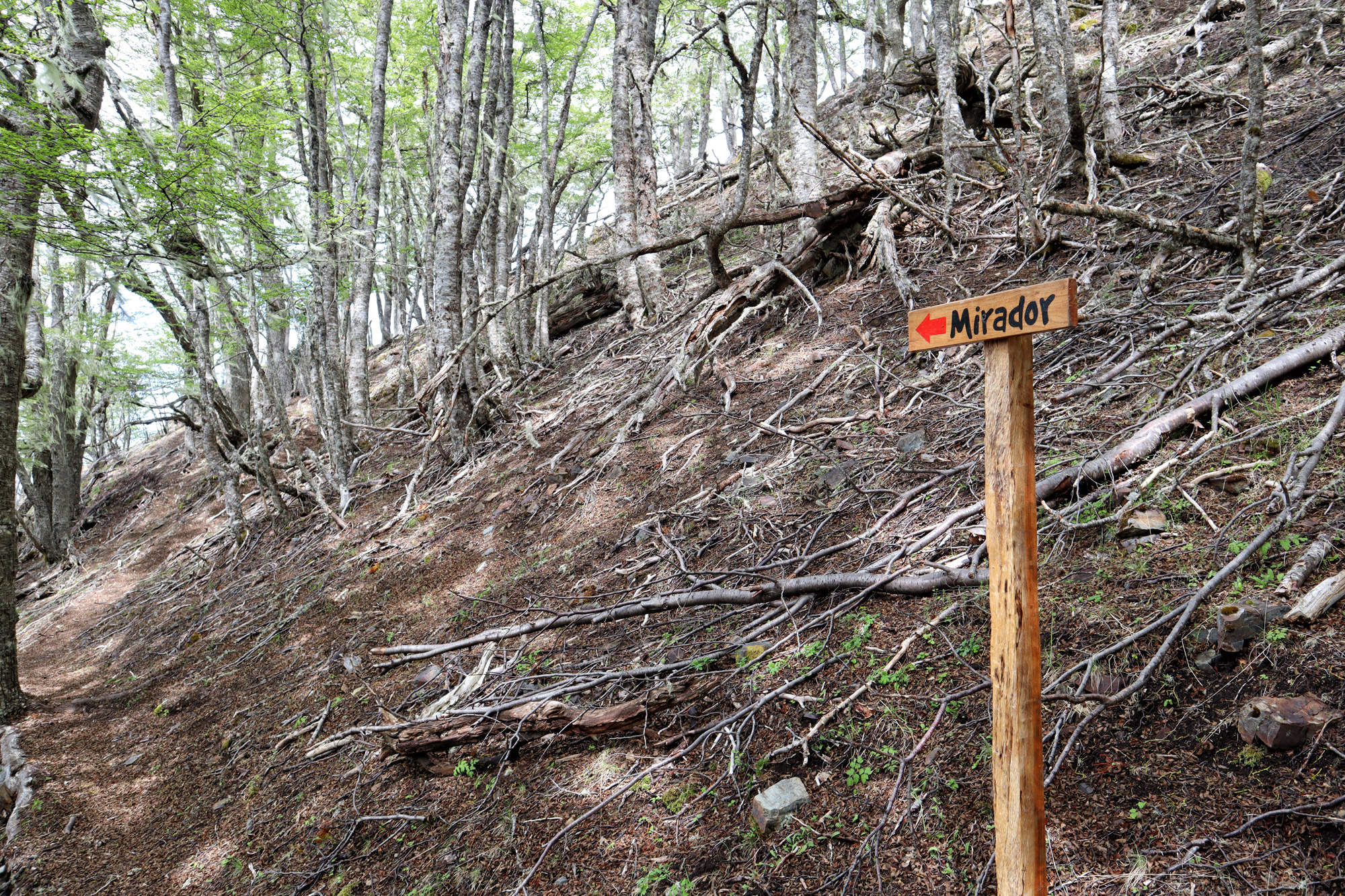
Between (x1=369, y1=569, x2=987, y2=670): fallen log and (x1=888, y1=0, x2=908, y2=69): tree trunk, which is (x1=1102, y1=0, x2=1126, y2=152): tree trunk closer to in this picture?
(x1=369, y1=569, x2=987, y2=670): fallen log

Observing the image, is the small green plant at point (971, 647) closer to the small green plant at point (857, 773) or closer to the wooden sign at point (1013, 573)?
the small green plant at point (857, 773)

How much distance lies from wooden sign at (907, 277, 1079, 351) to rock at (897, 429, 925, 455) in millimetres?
2377

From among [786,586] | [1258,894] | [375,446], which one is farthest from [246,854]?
[375,446]

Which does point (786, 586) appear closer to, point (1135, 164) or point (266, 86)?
point (1135, 164)

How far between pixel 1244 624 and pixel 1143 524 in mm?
751

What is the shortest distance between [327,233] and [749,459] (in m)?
8.34

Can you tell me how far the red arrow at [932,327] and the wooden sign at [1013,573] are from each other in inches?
1.8

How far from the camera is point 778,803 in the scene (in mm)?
2781

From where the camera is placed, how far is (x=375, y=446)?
11.5 metres

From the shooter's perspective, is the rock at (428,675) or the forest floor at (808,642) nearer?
the forest floor at (808,642)

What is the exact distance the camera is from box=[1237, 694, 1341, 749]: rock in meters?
2.11

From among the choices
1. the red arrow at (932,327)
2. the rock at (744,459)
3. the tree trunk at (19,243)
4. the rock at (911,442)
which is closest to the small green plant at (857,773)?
the red arrow at (932,327)

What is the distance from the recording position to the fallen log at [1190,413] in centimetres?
341

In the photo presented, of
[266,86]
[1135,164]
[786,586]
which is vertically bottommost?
[786,586]
